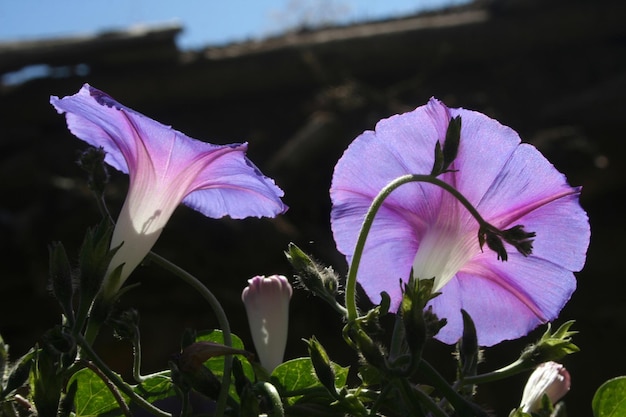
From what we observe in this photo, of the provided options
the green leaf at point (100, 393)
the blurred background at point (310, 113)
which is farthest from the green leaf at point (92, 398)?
the blurred background at point (310, 113)

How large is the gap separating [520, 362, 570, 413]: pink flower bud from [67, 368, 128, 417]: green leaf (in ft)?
1.30

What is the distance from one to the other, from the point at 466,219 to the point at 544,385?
179mm

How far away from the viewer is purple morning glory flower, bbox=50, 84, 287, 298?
0.84 metres

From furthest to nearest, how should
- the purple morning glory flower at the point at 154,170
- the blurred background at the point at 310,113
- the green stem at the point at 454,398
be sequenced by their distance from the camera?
1. the blurred background at the point at 310,113
2. the purple morning glory flower at the point at 154,170
3. the green stem at the point at 454,398

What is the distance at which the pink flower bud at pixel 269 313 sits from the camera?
908mm

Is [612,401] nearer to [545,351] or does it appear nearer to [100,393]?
[545,351]

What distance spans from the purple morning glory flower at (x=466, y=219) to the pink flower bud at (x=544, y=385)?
55 mm

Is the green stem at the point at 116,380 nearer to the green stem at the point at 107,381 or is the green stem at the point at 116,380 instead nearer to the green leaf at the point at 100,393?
the green stem at the point at 107,381

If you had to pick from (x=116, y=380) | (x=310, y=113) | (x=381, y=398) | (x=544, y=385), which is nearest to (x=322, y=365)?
(x=381, y=398)

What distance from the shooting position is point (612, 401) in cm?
90

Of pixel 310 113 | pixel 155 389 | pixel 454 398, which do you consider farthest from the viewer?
pixel 310 113

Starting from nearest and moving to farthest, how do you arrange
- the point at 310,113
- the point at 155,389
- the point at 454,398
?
1. the point at 454,398
2. the point at 155,389
3. the point at 310,113

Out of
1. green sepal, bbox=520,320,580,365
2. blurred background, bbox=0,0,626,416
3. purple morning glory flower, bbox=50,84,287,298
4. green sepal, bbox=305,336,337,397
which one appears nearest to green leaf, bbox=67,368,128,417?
purple morning glory flower, bbox=50,84,287,298

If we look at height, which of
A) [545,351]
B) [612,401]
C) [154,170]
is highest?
[154,170]
